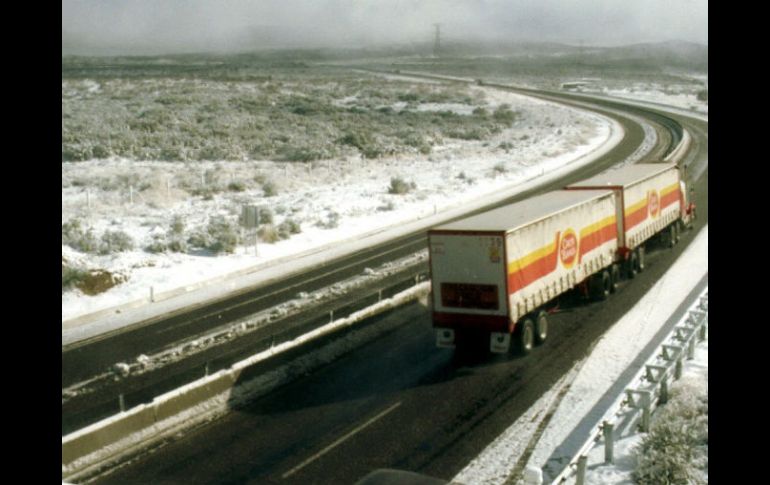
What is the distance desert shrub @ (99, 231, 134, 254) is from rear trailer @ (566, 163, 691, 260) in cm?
1758

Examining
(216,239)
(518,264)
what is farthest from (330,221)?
(518,264)

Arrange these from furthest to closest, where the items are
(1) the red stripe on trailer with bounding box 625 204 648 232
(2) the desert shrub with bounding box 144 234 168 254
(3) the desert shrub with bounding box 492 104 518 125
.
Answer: (3) the desert shrub with bounding box 492 104 518 125 < (2) the desert shrub with bounding box 144 234 168 254 < (1) the red stripe on trailer with bounding box 625 204 648 232

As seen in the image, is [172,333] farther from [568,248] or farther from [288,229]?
[288,229]

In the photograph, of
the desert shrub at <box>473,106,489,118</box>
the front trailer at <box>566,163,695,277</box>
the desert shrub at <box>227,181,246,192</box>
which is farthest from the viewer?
the desert shrub at <box>473,106,489,118</box>

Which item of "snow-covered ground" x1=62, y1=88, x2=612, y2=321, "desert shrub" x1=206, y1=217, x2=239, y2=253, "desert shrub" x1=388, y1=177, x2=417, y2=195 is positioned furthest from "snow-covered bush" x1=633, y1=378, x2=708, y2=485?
"desert shrub" x1=388, y1=177, x2=417, y2=195

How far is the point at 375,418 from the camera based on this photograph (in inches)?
609

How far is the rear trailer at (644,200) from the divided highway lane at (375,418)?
550 centimetres

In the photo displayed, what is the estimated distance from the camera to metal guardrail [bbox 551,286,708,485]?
1184 cm

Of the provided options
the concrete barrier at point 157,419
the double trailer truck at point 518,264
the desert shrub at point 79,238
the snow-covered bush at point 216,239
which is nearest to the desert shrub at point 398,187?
the snow-covered bush at point 216,239

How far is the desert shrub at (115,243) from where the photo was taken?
3116 centimetres

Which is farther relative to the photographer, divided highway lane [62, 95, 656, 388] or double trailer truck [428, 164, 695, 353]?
divided highway lane [62, 95, 656, 388]

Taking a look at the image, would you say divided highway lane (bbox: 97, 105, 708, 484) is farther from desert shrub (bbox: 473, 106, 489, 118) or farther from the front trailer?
desert shrub (bbox: 473, 106, 489, 118)

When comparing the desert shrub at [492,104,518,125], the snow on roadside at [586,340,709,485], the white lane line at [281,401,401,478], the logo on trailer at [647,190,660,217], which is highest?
the desert shrub at [492,104,518,125]

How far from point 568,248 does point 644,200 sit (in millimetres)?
7781
